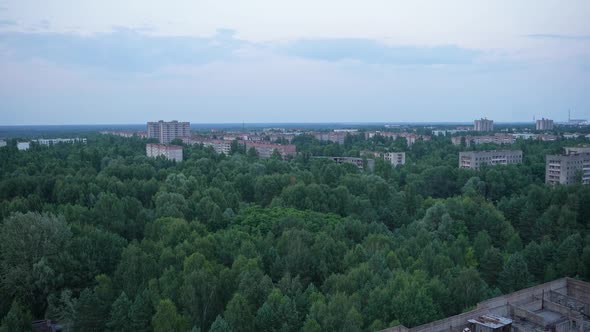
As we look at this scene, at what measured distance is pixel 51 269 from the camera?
858 inches

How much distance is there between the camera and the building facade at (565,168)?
52.4 m

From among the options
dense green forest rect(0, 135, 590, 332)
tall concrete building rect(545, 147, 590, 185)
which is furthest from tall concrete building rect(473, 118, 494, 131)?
dense green forest rect(0, 135, 590, 332)

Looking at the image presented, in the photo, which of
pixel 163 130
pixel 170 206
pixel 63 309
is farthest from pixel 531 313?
pixel 163 130

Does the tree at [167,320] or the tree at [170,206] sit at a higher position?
the tree at [170,206]

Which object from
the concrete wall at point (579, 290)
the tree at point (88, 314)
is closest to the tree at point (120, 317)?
the tree at point (88, 314)

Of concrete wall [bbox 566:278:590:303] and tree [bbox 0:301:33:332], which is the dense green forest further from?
concrete wall [bbox 566:278:590:303]

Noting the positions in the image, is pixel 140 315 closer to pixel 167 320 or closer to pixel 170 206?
pixel 167 320

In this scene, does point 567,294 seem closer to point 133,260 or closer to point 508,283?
point 508,283

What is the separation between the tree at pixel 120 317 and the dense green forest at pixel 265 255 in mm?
43

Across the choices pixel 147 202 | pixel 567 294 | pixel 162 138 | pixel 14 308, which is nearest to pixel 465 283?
pixel 567 294

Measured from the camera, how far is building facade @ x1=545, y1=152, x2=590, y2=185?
52438mm

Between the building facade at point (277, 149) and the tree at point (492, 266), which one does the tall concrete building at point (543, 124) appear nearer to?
the building facade at point (277, 149)

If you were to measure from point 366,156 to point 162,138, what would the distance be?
7926cm

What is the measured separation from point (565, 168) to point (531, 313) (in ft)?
141
